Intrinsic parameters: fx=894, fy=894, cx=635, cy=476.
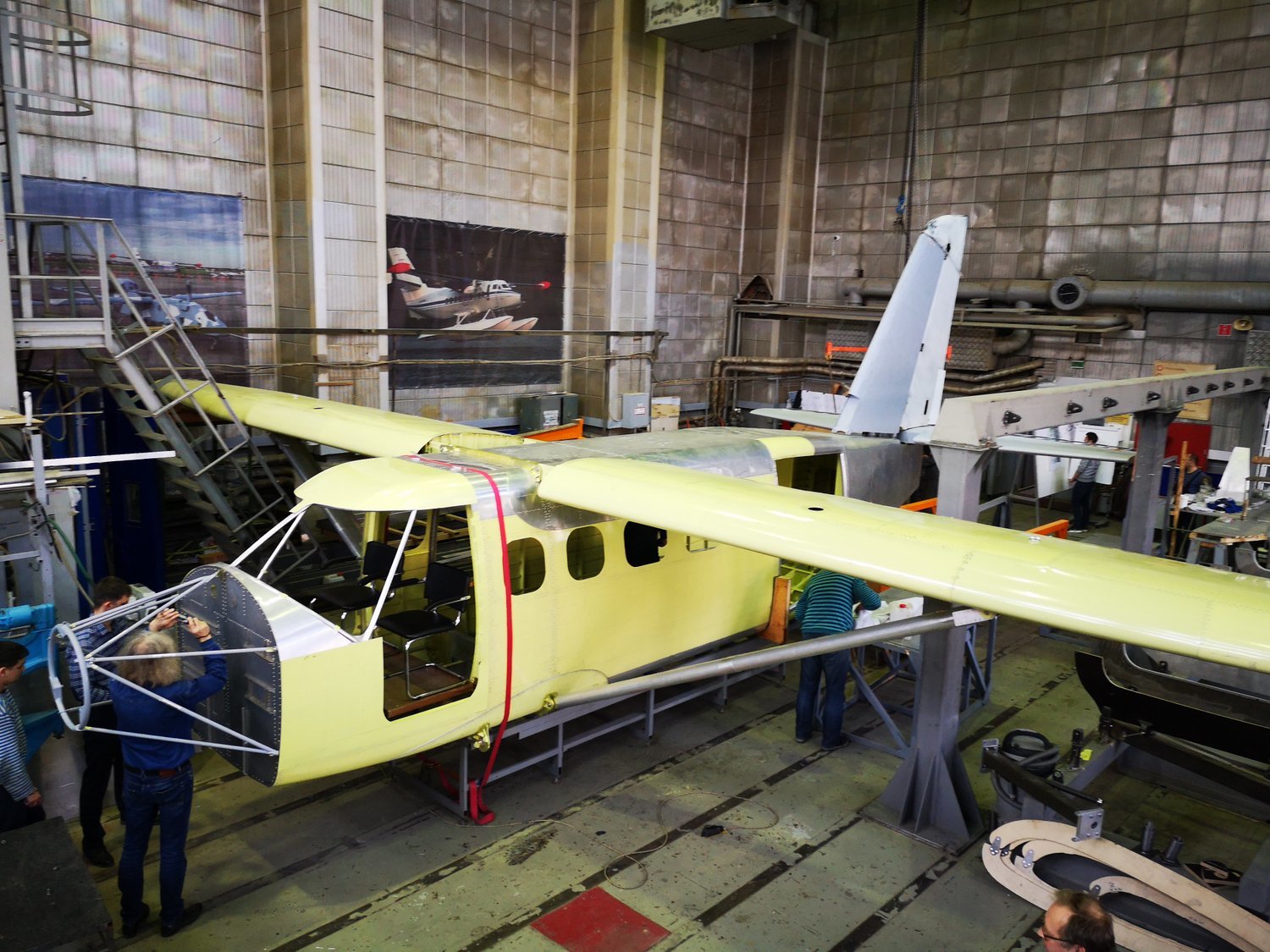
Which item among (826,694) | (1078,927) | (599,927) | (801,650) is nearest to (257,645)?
(599,927)

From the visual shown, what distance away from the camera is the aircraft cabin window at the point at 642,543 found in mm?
7699

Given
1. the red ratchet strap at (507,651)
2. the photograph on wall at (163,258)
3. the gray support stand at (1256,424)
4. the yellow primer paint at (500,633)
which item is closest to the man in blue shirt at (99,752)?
the yellow primer paint at (500,633)

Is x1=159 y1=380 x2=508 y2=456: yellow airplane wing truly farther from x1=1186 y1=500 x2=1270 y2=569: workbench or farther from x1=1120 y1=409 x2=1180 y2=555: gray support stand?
x1=1186 y1=500 x2=1270 y2=569: workbench

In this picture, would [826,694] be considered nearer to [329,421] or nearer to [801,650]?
[801,650]

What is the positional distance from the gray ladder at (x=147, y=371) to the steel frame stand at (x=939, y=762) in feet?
20.8

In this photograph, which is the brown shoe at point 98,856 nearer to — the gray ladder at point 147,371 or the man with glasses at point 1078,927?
the gray ladder at point 147,371

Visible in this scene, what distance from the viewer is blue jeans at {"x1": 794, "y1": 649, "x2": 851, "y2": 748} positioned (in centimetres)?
831

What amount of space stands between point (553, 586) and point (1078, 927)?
4.26m

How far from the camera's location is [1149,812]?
7.71m

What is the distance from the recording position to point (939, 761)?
7.14 meters

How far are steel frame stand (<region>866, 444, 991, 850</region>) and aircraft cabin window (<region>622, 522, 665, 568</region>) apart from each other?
7.78ft

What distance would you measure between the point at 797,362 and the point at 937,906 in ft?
55.1

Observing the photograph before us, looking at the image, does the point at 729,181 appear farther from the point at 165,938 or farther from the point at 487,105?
the point at 165,938

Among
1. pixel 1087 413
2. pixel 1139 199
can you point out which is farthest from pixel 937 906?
pixel 1139 199
